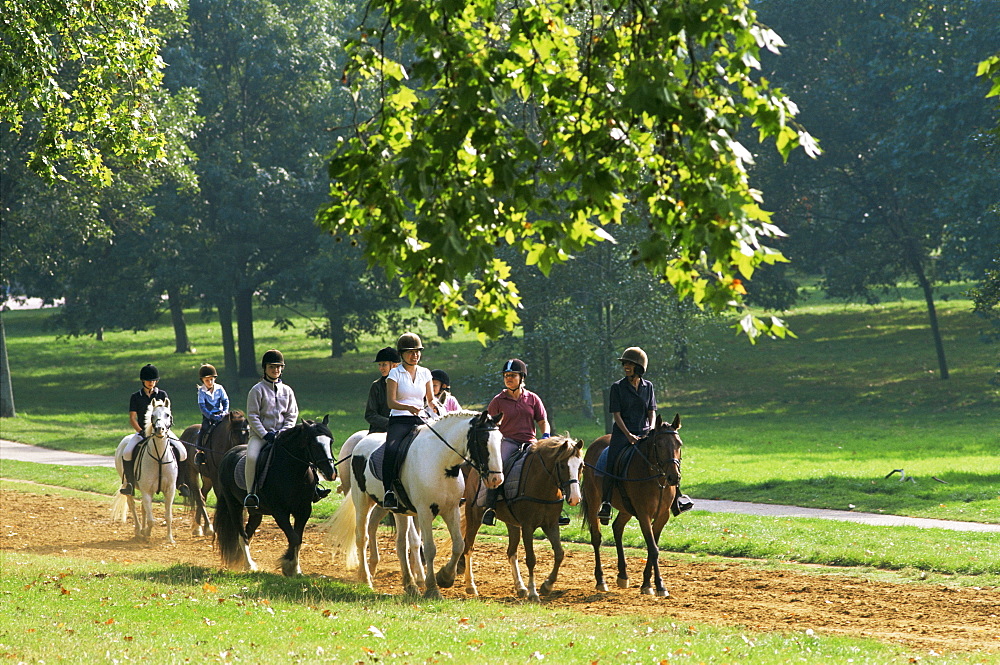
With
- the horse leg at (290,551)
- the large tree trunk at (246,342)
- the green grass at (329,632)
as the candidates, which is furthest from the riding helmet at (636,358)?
the large tree trunk at (246,342)

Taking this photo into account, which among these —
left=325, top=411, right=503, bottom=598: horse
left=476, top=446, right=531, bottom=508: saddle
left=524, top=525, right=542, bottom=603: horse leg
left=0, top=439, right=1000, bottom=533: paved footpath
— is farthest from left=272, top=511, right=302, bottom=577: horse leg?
left=0, top=439, right=1000, bottom=533: paved footpath

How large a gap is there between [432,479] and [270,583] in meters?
2.33

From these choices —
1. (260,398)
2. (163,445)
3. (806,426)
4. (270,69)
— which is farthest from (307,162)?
(260,398)

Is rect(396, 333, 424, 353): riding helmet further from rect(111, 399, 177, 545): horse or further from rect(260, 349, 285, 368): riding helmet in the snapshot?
rect(111, 399, 177, 545): horse

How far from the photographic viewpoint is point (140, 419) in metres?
17.8

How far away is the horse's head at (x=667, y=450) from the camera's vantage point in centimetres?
1268

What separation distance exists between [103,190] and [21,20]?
24.7 m

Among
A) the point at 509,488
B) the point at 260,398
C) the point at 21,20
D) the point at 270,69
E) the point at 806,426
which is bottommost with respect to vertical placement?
the point at 806,426

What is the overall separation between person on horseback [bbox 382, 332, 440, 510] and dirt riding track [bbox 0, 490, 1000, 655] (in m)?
1.61

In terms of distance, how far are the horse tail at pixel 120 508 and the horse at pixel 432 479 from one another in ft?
21.7

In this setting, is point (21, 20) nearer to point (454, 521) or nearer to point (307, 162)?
point (454, 521)

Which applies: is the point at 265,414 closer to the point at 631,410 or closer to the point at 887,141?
the point at 631,410

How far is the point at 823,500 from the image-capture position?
71.7ft

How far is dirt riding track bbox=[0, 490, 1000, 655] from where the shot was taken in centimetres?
1112
